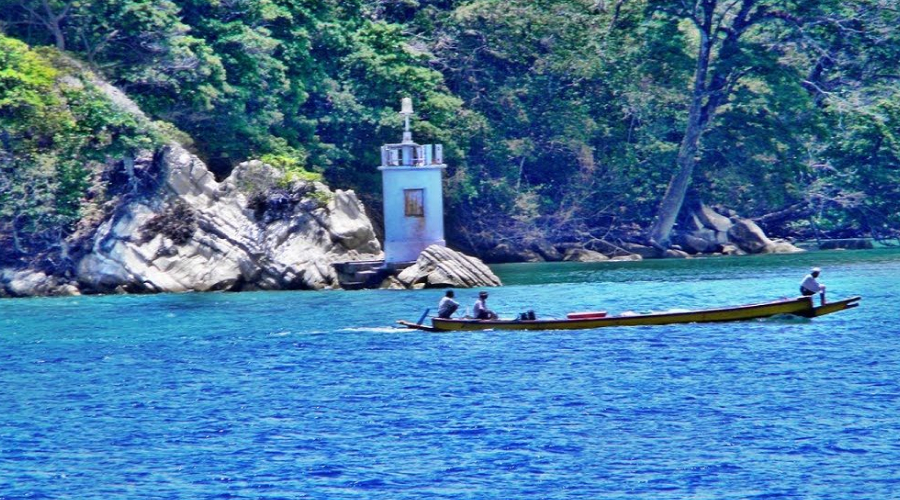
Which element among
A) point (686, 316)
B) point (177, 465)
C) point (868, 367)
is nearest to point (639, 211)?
point (686, 316)

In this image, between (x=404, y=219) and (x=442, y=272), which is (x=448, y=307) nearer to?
(x=442, y=272)

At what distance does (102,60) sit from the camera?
205 feet

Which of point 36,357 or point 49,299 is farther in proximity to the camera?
point 49,299

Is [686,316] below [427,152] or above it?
below

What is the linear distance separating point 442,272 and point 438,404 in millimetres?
24317

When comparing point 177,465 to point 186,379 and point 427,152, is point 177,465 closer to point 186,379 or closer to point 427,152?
point 186,379

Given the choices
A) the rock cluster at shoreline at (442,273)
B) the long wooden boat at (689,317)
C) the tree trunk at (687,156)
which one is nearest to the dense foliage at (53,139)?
the rock cluster at shoreline at (442,273)

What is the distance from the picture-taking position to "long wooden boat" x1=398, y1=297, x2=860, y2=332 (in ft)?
142

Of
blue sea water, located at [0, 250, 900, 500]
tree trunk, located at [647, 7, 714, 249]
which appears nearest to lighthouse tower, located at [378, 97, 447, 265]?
blue sea water, located at [0, 250, 900, 500]

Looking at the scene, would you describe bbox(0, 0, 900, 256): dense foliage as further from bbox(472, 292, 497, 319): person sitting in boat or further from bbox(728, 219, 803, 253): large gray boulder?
bbox(472, 292, 497, 319): person sitting in boat

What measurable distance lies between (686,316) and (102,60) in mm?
30016

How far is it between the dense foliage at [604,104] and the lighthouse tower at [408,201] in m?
8.11

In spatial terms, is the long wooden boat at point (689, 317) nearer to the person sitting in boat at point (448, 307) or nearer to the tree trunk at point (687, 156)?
the person sitting in boat at point (448, 307)

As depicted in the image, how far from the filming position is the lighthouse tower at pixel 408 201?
195 feet
